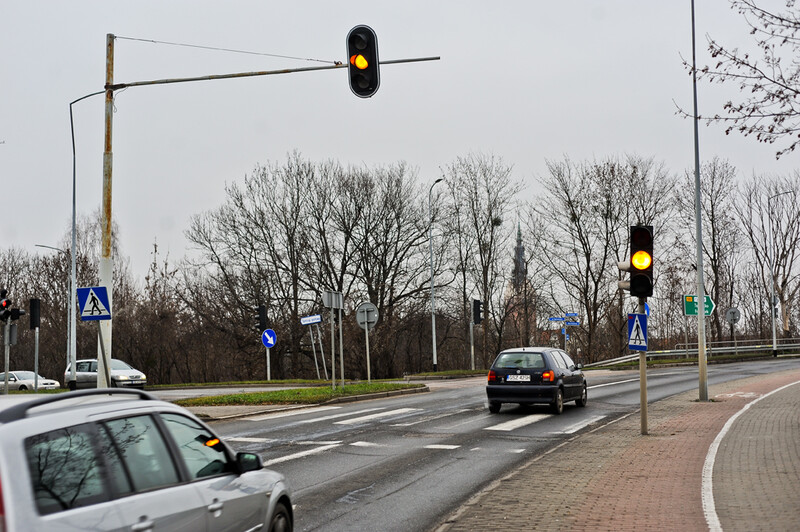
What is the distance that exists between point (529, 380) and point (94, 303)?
919cm

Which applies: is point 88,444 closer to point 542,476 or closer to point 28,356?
point 542,476

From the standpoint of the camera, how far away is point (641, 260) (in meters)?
13.9

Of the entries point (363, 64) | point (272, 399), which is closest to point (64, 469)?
point (363, 64)

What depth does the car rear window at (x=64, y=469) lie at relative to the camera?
3.57m

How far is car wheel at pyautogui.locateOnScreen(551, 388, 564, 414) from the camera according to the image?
18391 mm

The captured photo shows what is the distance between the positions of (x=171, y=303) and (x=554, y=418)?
133 ft

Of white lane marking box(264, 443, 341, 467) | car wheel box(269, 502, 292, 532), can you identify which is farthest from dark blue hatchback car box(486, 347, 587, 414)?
car wheel box(269, 502, 292, 532)

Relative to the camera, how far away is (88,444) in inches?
156

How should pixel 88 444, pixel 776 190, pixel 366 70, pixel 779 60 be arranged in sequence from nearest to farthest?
pixel 88 444 < pixel 779 60 < pixel 366 70 < pixel 776 190

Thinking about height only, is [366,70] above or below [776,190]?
below

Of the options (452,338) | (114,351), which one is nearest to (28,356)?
(114,351)

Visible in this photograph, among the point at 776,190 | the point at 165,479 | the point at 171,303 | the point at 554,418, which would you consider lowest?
the point at 554,418

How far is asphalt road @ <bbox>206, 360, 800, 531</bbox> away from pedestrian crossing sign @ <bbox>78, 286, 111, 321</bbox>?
3.08 metres

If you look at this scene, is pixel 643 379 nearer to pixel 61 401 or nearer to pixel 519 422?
pixel 519 422
